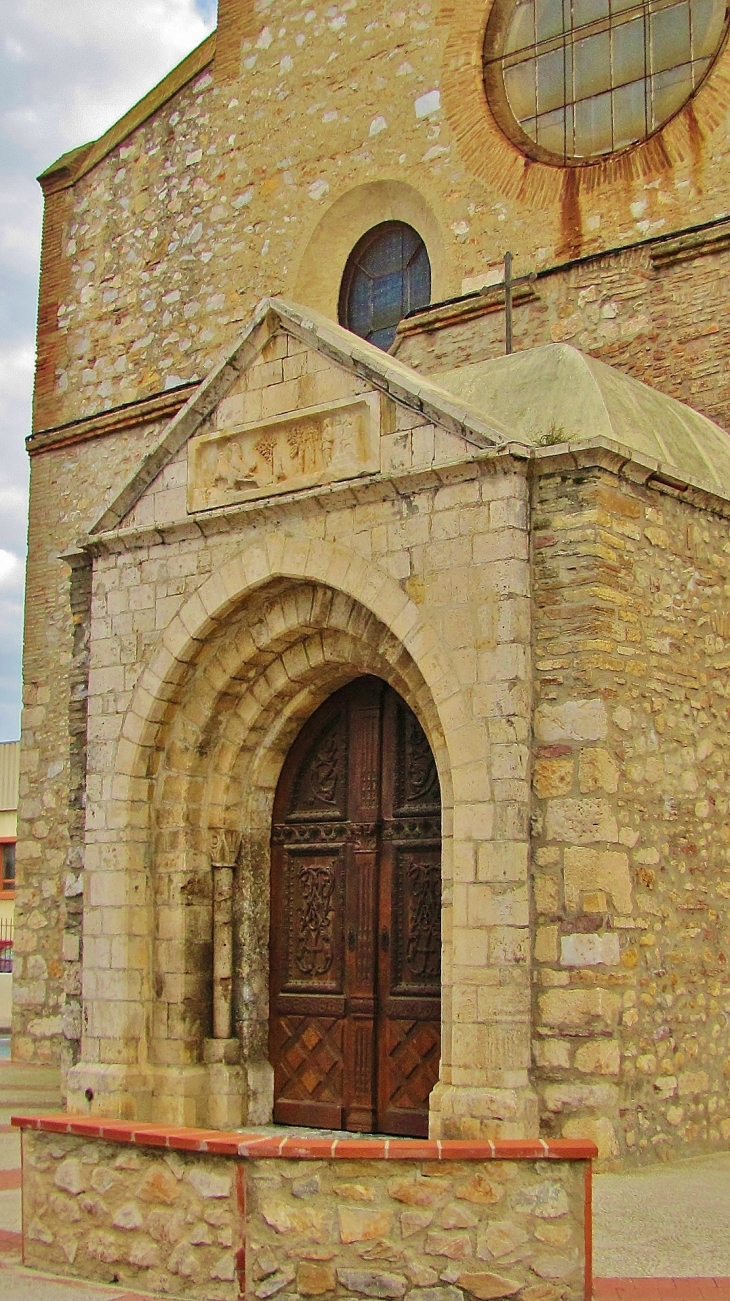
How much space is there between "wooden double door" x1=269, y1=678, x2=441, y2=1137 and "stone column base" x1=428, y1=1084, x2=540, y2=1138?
3.49 ft

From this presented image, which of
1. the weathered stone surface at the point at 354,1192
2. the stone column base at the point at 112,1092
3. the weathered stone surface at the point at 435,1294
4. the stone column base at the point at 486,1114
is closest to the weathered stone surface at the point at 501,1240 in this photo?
the weathered stone surface at the point at 435,1294

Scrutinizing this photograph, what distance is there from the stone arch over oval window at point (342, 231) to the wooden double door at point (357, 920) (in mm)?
4498

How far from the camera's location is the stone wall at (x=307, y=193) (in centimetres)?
1111

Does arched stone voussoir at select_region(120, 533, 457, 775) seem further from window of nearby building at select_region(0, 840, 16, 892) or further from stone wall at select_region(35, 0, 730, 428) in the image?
window of nearby building at select_region(0, 840, 16, 892)

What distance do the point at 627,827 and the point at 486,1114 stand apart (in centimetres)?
162

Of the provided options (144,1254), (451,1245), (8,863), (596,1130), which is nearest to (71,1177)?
(144,1254)

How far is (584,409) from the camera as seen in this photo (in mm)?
8453

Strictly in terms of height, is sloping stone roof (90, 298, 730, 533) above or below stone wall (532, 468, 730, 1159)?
above

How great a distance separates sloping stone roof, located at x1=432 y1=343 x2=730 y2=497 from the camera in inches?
331

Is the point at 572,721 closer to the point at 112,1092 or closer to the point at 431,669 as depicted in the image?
the point at 431,669

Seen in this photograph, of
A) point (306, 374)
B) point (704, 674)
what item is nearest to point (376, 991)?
point (704, 674)

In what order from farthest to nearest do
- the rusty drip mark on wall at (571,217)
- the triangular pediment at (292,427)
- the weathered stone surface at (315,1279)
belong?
the rusty drip mark on wall at (571,217), the triangular pediment at (292,427), the weathered stone surface at (315,1279)

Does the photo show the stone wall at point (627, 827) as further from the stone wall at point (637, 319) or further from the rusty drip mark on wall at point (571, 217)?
the rusty drip mark on wall at point (571, 217)

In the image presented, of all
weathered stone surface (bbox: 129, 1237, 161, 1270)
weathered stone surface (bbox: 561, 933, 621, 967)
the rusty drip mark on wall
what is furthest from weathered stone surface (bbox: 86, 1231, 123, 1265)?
the rusty drip mark on wall
